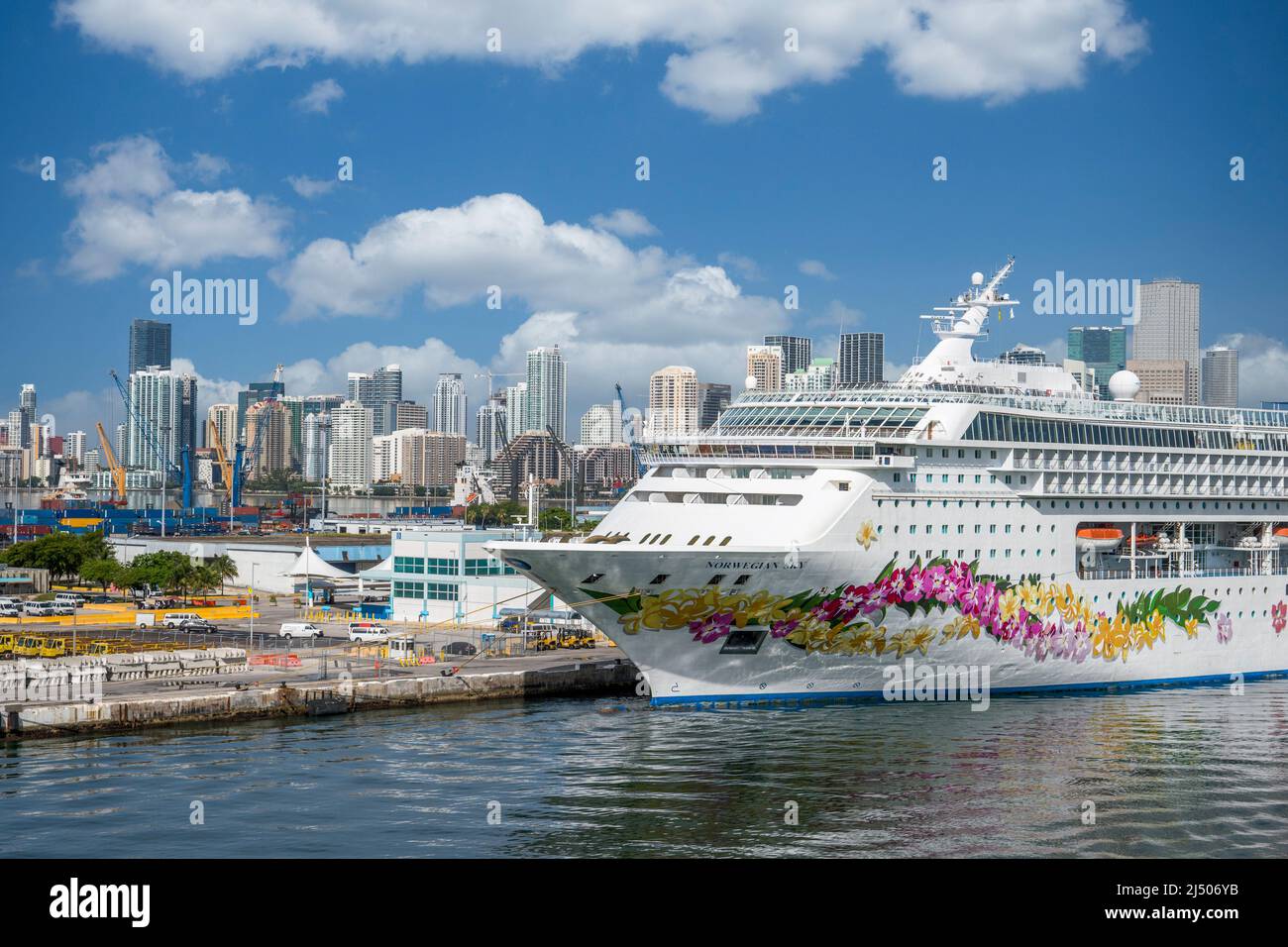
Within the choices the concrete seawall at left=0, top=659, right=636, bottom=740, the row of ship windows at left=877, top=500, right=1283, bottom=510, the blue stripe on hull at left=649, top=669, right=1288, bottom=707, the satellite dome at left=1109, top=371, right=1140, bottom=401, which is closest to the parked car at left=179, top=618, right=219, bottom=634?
the concrete seawall at left=0, top=659, right=636, bottom=740

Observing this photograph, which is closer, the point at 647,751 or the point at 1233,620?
the point at 647,751

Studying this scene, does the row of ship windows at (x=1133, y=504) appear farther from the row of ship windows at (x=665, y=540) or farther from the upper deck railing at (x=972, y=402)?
the row of ship windows at (x=665, y=540)

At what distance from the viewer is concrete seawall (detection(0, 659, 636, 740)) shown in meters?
31.1

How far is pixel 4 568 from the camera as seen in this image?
6894cm

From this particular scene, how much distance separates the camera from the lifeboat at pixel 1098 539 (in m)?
36.1

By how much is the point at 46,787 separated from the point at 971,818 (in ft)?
56.9

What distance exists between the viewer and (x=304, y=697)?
3434 cm

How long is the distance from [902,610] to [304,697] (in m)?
15.5

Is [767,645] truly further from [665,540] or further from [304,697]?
[304,697]

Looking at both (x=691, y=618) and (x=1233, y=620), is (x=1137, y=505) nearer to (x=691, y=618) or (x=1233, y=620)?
(x=1233, y=620)

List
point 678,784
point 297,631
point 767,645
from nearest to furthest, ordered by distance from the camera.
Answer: point 678,784 → point 767,645 → point 297,631

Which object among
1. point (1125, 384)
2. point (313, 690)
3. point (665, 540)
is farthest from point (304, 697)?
point (1125, 384)
